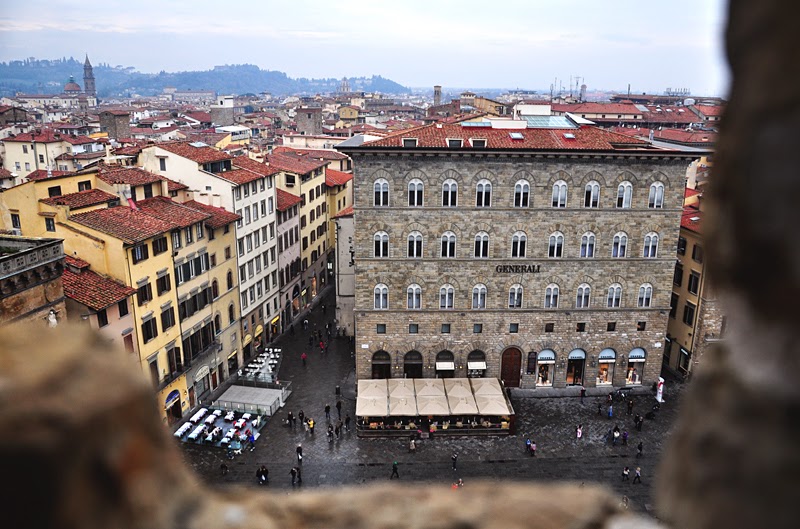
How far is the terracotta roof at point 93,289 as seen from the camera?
30.8m

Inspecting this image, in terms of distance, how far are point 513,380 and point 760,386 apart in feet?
142

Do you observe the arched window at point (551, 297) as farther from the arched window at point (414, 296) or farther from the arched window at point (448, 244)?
the arched window at point (414, 296)

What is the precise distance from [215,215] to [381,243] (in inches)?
492

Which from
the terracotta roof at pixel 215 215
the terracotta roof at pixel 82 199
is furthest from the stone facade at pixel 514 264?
the terracotta roof at pixel 82 199

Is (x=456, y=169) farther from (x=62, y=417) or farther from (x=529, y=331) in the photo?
(x=62, y=417)

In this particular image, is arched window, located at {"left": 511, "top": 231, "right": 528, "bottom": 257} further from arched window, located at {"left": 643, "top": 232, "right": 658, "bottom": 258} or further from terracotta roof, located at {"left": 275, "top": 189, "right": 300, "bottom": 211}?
terracotta roof, located at {"left": 275, "top": 189, "right": 300, "bottom": 211}

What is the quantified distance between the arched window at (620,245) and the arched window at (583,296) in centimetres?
281

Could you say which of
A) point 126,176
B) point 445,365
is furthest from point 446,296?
point 126,176

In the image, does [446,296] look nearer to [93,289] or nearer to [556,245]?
[556,245]

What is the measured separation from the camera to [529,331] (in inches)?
1667

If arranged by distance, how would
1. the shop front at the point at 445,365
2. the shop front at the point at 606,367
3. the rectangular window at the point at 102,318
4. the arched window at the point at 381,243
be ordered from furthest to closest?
the shop front at the point at 606,367 < the shop front at the point at 445,365 < the arched window at the point at 381,243 < the rectangular window at the point at 102,318

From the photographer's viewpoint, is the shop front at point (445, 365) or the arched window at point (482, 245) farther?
the shop front at point (445, 365)

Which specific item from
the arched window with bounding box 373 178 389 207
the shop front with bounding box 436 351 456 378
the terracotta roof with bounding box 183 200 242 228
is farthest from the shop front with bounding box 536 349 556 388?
the terracotta roof with bounding box 183 200 242 228

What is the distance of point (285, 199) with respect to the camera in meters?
55.7
